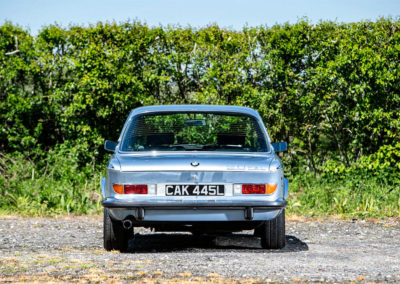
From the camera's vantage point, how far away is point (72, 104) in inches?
519

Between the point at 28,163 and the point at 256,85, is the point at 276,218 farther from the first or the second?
the point at 28,163

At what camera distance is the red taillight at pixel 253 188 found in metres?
6.65

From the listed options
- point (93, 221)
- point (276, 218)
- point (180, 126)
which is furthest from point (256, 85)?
point (276, 218)

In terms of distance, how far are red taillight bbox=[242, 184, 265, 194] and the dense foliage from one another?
5403 mm

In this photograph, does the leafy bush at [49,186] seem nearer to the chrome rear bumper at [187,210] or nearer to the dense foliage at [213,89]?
the dense foliage at [213,89]

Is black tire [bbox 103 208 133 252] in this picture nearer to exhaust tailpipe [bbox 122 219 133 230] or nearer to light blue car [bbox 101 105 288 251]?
light blue car [bbox 101 105 288 251]

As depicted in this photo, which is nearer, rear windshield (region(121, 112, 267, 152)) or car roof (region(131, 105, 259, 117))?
rear windshield (region(121, 112, 267, 152))

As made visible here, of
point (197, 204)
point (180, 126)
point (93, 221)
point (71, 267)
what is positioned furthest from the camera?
point (93, 221)

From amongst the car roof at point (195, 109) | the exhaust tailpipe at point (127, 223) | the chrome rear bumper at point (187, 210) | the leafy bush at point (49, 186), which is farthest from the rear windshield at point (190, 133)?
the leafy bush at point (49, 186)

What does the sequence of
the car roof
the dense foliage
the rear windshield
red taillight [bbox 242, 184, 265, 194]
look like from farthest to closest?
1. the dense foliage
2. the car roof
3. the rear windshield
4. red taillight [bbox 242, 184, 265, 194]

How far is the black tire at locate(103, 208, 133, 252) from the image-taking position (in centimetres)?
704

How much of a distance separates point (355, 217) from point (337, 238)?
213 cm

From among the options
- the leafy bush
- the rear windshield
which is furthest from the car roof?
the leafy bush

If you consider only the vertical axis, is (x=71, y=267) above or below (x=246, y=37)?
below
